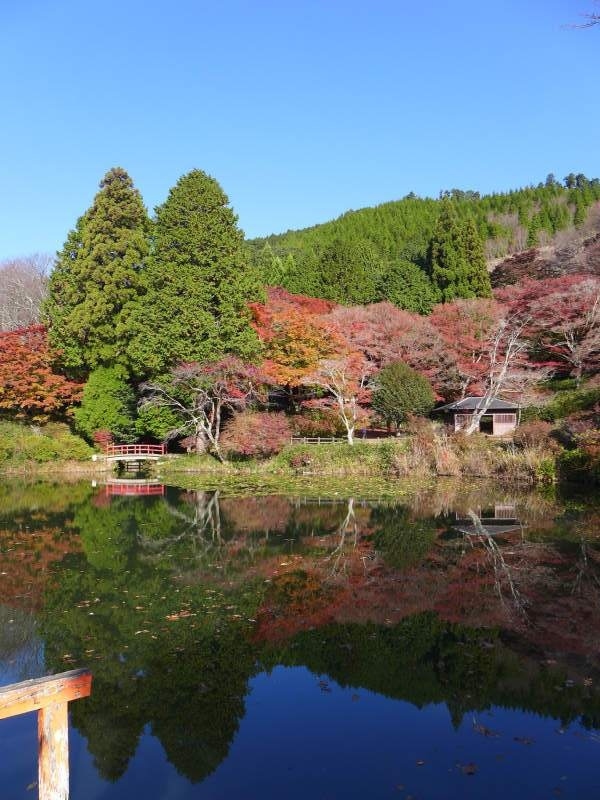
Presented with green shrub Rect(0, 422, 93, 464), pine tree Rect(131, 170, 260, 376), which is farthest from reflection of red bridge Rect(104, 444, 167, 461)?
pine tree Rect(131, 170, 260, 376)

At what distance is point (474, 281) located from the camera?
37.2 meters

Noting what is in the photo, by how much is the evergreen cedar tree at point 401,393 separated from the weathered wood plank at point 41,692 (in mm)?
23285

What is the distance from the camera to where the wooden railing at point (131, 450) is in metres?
28.6

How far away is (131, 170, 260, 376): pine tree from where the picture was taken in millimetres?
26766

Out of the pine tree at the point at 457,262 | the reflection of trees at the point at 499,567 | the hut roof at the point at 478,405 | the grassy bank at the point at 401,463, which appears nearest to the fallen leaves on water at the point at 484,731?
the reflection of trees at the point at 499,567

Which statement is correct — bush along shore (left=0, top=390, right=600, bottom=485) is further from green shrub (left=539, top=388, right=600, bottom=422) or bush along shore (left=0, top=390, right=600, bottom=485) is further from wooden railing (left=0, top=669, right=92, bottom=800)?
wooden railing (left=0, top=669, right=92, bottom=800)

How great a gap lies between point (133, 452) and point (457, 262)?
2162 centimetres

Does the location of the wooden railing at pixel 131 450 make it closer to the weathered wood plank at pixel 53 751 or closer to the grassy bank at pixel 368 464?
the grassy bank at pixel 368 464

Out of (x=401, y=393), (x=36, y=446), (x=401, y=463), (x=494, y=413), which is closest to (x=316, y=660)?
(x=401, y=463)

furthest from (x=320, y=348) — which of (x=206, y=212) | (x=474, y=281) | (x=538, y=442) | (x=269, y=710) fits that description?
(x=269, y=710)

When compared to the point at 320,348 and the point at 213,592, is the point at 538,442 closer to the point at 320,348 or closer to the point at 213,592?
the point at 320,348

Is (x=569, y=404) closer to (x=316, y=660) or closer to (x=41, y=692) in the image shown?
(x=316, y=660)

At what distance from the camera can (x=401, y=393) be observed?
2603 centimetres

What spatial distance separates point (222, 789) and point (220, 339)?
914 inches
